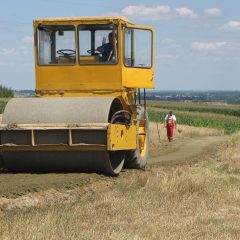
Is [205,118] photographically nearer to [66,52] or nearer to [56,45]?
[56,45]

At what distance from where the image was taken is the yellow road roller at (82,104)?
10.7 m

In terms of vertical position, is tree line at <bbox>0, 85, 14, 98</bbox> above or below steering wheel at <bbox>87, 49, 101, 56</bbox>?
below

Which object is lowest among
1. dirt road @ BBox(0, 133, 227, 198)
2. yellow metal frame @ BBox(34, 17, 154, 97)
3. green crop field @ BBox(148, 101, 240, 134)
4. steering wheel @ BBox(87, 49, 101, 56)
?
green crop field @ BBox(148, 101, 240, 134)

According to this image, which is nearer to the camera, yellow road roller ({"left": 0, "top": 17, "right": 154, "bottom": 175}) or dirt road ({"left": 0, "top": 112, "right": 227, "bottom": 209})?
dirt road ({"left": 0, "top": 112, "right": 227, "bottom": 209})

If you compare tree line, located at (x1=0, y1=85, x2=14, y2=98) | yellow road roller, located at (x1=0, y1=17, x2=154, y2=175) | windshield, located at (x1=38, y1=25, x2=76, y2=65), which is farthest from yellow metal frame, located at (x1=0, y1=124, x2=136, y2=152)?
tree line, located at (x1=0, y1=85, x2=14, y2=98)

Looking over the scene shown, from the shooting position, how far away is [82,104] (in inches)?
432

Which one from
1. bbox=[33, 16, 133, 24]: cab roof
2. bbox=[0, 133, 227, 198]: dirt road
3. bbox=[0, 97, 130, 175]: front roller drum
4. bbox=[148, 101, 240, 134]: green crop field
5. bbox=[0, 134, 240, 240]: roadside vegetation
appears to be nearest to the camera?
bbox=[0, 134, 240, 240]: roadside vegetation

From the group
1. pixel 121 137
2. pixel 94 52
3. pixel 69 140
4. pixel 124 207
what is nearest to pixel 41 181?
pixel 69 140

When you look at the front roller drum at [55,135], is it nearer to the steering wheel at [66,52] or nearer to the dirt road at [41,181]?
the dirt road at [41,181]

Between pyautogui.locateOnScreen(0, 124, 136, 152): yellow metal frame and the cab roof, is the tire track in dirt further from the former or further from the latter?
the cab roof

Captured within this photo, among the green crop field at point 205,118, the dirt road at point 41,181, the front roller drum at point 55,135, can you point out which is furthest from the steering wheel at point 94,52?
the green crop field at point 205,118

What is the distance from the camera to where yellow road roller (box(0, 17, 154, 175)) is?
10.7 metres

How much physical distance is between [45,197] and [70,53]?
12.8ft

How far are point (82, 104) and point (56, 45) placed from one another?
210cm
